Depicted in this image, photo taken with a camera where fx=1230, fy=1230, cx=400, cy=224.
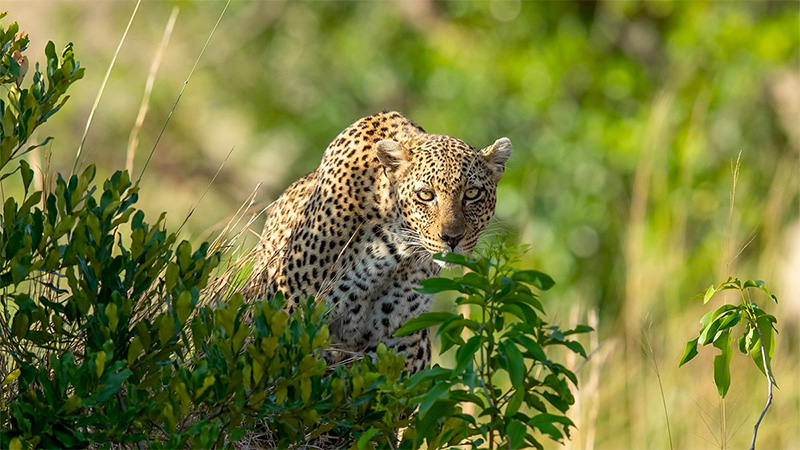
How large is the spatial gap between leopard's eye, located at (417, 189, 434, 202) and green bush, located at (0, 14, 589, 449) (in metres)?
1.54

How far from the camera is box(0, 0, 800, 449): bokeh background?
8.87 metres

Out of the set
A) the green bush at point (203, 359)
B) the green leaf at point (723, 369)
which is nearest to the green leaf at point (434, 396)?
the green bush at point (203, 359)

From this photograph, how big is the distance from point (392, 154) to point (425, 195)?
8.8 inches

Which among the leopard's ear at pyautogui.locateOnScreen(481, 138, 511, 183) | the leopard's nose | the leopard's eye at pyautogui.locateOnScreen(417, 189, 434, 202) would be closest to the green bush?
the leopard's nose

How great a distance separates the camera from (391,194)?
4992 millimetres

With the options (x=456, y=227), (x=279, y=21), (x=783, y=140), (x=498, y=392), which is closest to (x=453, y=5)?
(x=279, y=21)

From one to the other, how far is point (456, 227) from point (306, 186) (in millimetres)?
1040

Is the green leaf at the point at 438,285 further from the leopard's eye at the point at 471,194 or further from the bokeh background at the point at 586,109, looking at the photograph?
the bokeh background at the point at 586,109

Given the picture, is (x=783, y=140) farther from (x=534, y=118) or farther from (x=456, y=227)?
(x=456, y=227)

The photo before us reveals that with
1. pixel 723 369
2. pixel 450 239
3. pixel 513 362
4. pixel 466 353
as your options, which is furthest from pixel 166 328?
pixel 450 239

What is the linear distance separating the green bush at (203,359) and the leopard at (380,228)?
1.44m

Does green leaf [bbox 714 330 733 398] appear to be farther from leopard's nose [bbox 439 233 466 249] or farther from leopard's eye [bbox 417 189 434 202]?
leopard's eye [bbox 417 189 434 202]

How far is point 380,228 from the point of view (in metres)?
4.97

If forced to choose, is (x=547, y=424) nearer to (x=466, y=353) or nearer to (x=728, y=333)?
(x=466, y=353)
